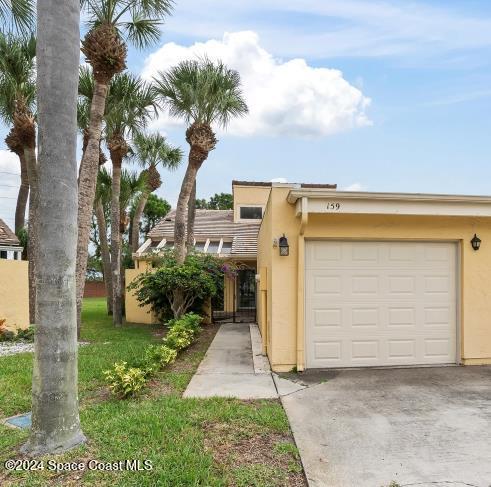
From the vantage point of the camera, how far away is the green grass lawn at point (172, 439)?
11.4 feet

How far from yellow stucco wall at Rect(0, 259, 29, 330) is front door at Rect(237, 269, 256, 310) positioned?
878cm

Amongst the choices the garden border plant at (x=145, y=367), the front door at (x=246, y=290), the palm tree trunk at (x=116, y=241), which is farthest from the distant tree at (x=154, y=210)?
the garden border plant at (x=145, y=367)

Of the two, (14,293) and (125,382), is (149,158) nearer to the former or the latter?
(14,293)

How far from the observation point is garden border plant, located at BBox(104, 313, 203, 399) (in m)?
5.58

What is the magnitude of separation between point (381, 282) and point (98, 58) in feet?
30.3

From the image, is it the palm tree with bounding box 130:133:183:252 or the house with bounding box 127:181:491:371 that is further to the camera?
the palm tree with bounding box 130:133:183:252

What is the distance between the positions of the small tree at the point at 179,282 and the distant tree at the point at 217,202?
108 feet

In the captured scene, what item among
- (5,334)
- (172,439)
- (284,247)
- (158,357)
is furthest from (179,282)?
(172,439)

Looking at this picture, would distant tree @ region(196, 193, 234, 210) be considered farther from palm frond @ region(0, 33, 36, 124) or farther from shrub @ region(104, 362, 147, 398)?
shrub @ region(104, 362, 147, 398)

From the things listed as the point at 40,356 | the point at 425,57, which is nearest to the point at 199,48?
the point at 425,57

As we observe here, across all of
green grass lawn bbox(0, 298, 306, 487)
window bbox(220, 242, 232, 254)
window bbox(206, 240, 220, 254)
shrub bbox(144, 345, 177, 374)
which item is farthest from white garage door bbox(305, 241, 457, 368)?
window bbox(206, 240, 220, 254)

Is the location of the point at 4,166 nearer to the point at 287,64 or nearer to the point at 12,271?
the point at 12,271

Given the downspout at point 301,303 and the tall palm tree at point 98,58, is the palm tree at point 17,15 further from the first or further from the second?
the downspout at point 301,303

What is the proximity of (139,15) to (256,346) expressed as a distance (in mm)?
9885
